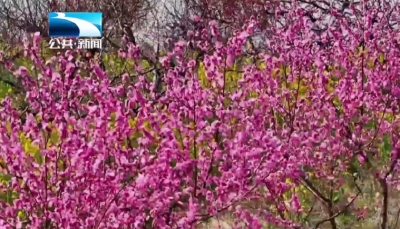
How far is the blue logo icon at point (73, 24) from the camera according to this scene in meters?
11.2

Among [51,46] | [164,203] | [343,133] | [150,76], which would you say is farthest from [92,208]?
[51,46]

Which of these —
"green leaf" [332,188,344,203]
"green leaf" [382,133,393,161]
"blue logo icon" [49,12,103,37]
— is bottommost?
"green leaf" [332,188,344,203]

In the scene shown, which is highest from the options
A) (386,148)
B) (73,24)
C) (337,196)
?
A: (73,24)

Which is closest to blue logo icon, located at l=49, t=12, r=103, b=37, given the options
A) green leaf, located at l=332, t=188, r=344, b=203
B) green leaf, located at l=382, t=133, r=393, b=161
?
green leaf, located at l=382, t=133, r=393, b=161

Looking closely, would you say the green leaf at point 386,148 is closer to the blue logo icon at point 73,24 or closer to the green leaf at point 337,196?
the green leaf at point 337,196

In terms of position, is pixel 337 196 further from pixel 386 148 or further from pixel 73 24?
pixel 73 24

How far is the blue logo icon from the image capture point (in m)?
11.2

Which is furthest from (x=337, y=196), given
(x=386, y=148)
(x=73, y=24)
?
(x=73, y=24)

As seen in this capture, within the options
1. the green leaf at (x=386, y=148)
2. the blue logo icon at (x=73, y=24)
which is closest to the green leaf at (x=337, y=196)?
the green leaf at (x=386, y=148)

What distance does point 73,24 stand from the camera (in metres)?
11.5

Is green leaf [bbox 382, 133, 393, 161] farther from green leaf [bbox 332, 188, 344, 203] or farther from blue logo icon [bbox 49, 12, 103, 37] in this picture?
blue logo icon [bbox 49, 12, 103, 37]

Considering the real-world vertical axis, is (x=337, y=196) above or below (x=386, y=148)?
below

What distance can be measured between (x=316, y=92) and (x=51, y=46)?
23.9 ft

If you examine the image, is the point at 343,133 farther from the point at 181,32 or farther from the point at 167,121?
the point at 181,32
